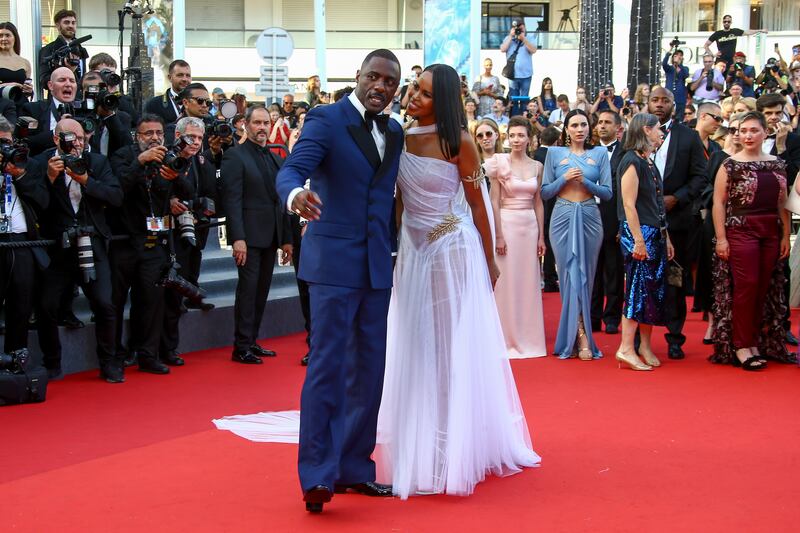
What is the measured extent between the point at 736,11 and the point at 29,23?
26045mm

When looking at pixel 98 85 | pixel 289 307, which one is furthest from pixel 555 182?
pixel 98 85

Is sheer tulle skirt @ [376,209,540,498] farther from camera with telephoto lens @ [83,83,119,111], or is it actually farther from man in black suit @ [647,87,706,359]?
man in black suit @ [647,87,706,359]

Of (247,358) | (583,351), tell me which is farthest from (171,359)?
(583,351)

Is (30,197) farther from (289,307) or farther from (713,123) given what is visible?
(713,123)

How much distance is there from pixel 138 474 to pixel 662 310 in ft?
14.3

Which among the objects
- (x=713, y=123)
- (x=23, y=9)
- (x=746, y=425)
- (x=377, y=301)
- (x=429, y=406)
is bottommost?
(x=746, y=425)

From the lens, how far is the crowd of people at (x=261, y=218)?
24.3 feet

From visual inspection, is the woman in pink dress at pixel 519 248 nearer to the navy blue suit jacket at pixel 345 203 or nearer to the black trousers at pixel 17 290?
the black trousers at pixel 17 290

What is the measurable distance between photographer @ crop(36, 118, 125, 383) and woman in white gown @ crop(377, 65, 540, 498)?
3.04 metres

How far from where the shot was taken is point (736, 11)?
3225 cm

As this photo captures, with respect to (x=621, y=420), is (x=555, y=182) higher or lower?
higher

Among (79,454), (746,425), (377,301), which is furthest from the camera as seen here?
(746,425)

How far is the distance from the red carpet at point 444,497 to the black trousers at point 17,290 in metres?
0.44

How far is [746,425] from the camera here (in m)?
6.24
